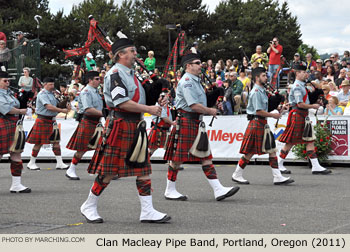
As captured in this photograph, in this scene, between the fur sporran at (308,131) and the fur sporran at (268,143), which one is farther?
the fur sporran at (308,131)

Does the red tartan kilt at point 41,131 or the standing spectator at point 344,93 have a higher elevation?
the standing spectator at point 344,93

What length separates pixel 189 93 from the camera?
22.6 feet

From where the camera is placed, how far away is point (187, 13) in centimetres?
4831

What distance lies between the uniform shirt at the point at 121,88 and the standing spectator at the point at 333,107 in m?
7.30

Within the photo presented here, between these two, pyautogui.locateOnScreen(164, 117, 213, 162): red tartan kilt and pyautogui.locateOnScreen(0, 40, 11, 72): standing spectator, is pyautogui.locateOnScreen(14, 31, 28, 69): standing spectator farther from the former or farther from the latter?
pyautogui.locateOnScreen(164, 117, 213, 162): red tartan kilt

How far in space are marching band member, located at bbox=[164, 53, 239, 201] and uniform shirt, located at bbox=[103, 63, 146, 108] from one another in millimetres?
1337

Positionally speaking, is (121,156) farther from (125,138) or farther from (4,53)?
(4,53)

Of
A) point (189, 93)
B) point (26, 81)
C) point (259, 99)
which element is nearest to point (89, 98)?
point (259, 99)

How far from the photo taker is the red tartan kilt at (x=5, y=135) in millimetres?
8008

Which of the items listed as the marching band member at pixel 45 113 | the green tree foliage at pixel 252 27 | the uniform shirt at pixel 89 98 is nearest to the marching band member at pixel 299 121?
the uniform shirt at pixel 89 98

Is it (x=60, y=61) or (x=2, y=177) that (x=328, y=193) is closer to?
(x=2, y=177)

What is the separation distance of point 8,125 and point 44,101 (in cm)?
230

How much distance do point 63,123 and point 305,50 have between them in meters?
58.4

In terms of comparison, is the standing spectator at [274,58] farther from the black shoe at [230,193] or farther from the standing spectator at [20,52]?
the black shoe at [230,193]
